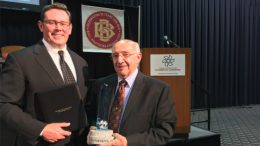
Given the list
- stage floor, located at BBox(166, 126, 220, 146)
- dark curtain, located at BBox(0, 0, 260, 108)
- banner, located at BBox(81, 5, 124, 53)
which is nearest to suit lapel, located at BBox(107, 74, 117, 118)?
stage floor, located at BBox(166, 126, 220, 146)

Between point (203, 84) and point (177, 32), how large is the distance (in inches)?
68.4

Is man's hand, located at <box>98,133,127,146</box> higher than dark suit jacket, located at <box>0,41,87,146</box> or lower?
lower

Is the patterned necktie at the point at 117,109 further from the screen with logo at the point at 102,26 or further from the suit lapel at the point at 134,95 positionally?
the screen with logo at the point at 102,26

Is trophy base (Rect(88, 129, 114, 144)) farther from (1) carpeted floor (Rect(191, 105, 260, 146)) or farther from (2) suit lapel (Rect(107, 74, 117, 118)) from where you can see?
(1) carpeted floor (Rect(191, 105, 260, 146))

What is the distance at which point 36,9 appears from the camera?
130 inches

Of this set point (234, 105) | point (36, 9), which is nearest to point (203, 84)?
point (234, 105)

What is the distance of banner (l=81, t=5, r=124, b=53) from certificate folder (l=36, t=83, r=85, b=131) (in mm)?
2723

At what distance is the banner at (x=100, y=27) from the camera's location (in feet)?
12.4

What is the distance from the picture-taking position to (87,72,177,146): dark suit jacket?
1.25m

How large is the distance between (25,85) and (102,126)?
47 cm

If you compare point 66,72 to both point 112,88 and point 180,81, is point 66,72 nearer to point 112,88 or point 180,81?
point 112,88

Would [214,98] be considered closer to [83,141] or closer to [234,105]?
[234,105]

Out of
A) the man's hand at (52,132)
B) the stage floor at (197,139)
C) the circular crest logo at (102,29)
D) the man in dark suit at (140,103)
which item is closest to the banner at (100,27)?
the circular crest logo at (102,29)

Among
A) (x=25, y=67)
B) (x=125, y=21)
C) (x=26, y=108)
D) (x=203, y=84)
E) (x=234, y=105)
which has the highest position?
(x=125, y=21)
